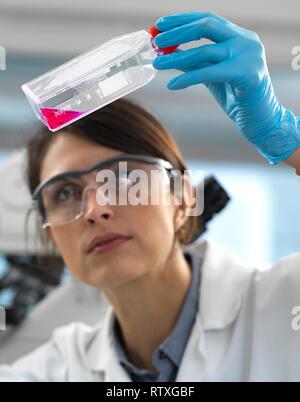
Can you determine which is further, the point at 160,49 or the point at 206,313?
the point at 206,313

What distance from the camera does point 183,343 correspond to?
58.6 inches

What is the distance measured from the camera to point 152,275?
1.50m

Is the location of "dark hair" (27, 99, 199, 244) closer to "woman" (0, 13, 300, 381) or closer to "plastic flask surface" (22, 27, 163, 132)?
"woman" (0, 13, 300, 381)

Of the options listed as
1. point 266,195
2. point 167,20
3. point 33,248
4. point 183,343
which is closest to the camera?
point 167,20

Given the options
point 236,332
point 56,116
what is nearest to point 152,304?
point 236,332

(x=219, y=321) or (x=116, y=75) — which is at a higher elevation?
(x=116, y=75)

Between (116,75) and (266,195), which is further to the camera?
(266,195)

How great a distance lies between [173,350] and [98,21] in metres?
1.79

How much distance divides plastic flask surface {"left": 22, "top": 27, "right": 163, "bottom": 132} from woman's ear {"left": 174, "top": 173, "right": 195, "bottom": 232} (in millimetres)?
390

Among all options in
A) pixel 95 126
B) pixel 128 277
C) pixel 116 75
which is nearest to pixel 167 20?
pixel 116 75

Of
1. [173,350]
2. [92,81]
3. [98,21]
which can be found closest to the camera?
[92,81]

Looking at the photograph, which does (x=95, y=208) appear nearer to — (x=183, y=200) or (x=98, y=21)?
(x=183, y=200)

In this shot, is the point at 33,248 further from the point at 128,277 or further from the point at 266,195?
the point at 266,195

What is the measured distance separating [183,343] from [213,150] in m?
2.02
